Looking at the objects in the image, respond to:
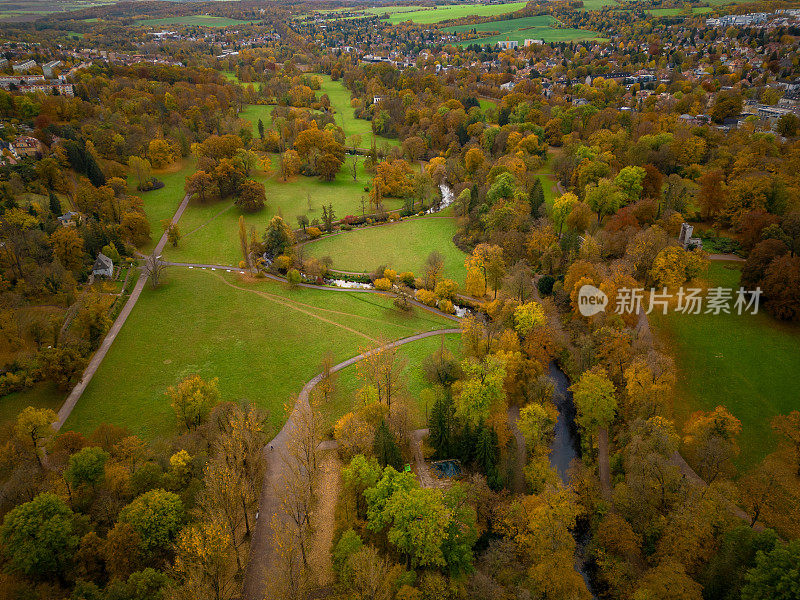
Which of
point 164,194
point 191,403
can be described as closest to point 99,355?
point 191,403

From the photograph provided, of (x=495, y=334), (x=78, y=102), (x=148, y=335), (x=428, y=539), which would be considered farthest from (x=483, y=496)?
(x=78, y=102)

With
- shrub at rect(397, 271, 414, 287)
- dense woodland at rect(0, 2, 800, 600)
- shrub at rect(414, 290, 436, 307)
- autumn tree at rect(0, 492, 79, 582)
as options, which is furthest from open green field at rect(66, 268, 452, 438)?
autumn tree at rect(0, 492, 79, 582)

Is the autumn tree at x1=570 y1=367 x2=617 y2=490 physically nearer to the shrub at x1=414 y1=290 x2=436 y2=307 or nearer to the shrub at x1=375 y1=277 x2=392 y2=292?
the shrub at x1=414 y1=290 x2=436 y2=307

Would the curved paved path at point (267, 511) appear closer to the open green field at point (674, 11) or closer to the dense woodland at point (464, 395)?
the dense woodland at point (464, 395)

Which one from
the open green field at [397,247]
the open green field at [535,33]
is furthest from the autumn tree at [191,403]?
the open green field at [535,33]

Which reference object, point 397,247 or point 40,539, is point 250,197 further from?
point 40,539

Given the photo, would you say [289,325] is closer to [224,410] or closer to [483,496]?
[224,410]

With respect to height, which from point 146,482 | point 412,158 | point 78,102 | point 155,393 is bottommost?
point 155,393
